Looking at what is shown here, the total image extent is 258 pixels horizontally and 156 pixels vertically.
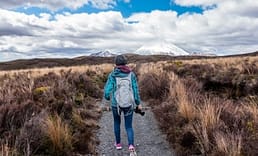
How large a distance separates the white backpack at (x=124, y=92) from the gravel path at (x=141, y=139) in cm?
109

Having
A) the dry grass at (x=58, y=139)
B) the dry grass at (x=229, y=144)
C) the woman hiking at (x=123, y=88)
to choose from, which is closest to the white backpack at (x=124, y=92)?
the woman hiking at (x=123, y=88)

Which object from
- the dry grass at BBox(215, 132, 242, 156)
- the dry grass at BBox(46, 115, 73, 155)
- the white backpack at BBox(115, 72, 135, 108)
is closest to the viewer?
the dry grass at BBox(215, 132, 242, 156)

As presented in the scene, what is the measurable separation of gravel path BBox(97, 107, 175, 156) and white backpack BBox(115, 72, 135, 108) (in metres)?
1.09

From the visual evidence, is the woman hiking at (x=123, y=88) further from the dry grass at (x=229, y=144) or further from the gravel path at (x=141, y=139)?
the dry grass at (x=229, y=144)

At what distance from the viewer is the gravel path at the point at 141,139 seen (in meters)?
7.50

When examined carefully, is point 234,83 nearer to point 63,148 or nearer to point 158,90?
point 158,90

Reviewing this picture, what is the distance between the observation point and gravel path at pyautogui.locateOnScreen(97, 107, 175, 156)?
7.50m

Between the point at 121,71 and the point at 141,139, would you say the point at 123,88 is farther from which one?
the point at 141,139

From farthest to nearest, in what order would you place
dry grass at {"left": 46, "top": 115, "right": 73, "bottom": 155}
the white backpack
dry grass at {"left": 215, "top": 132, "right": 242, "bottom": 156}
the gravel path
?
the gravel path < the white backpack < dry grass at {"left": 46, "top": 115, "right": 73, "bottom": 155} < dry grass at {"left": 215, "top": 132, "right": 242, "bottom": 156}

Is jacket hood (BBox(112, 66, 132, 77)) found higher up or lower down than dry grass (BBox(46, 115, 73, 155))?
higher up

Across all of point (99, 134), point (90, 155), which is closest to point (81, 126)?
point (99, 134)

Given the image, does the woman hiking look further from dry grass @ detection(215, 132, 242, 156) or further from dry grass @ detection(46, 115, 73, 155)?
dry grass @ detection(215, 132, 242, 156)

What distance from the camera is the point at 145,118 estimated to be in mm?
11273

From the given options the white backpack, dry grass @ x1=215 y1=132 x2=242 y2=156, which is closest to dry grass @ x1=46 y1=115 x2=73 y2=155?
the white backpack
